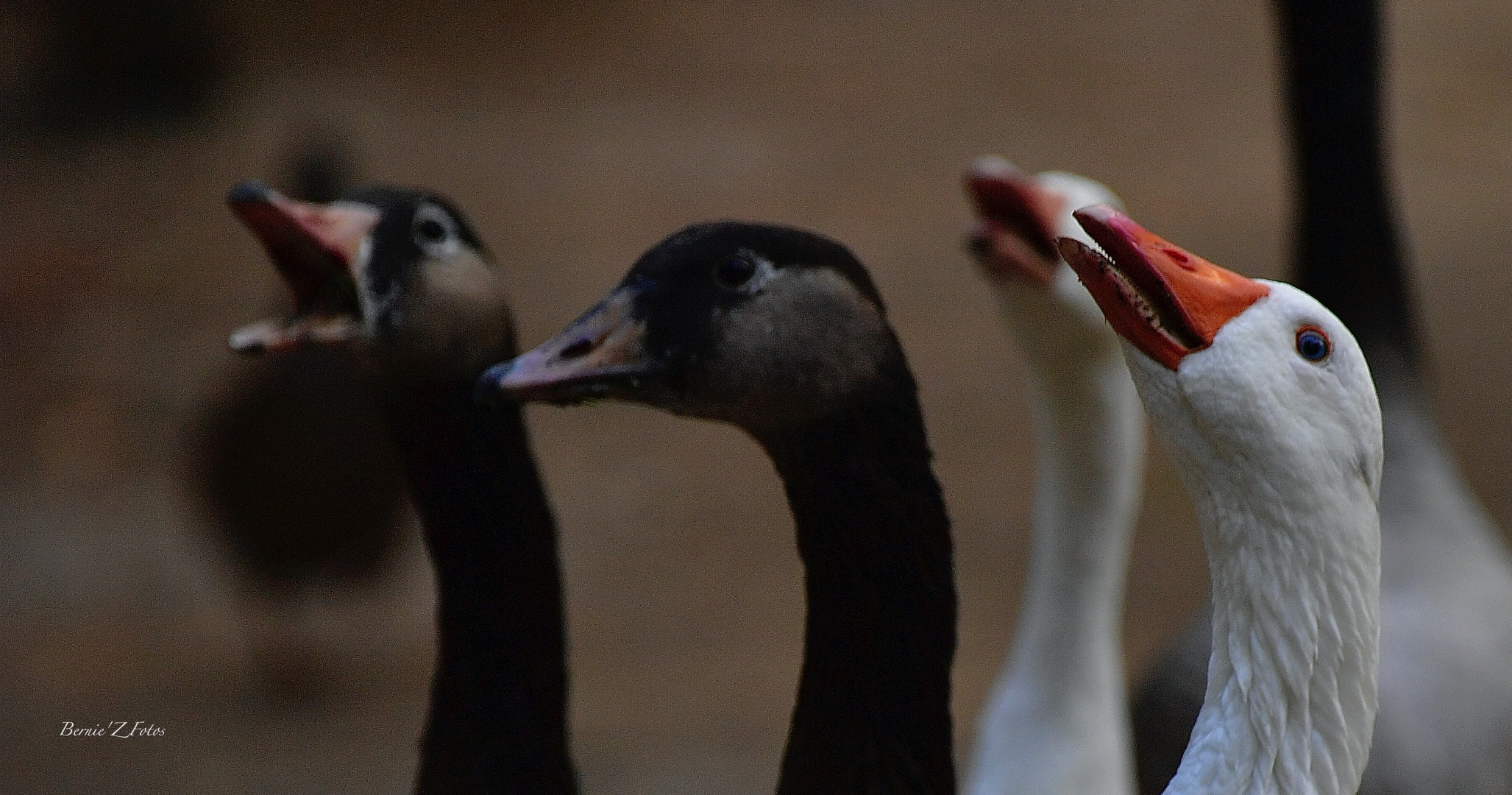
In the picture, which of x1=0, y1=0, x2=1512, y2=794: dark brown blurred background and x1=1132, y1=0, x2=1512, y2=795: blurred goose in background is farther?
x1=0, y1=0, x2=1512, y2=794: dark brown blurred background

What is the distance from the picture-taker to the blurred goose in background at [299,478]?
4266 millimetres

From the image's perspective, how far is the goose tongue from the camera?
2.45 metres

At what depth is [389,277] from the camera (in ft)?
5.30

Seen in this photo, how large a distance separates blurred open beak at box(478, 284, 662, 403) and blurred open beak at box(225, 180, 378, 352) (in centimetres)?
32

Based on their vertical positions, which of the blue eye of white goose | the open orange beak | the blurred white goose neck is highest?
the open orange beak

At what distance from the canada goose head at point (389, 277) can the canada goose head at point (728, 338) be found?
0.81 ft

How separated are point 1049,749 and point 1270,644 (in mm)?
1310

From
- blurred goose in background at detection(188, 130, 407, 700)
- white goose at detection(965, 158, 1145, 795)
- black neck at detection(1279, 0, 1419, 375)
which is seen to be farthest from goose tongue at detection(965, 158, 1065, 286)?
blurred goose in background at detection(188, 130, 407, 700)

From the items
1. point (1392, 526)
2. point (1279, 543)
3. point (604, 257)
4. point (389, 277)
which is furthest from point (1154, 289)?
point (604, 257)

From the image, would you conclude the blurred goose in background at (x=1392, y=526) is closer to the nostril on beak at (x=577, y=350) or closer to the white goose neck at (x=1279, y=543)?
the white goose neck at (x=1279, y=543)

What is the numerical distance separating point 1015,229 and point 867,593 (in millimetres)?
1162

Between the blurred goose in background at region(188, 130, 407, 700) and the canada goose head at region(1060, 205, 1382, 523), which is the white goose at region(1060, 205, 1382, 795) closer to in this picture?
the canada goose head at region(1060, 205, 1382, 523)

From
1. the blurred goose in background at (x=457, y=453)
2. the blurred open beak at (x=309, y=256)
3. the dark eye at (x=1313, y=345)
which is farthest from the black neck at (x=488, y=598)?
the dark eye at (x=1313, y=345)

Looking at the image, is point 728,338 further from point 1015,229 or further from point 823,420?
point 1015,229
